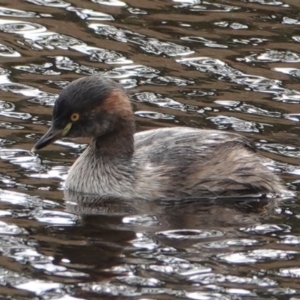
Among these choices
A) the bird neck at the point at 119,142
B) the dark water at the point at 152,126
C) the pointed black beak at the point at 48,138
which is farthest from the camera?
the bird neck at the point at 119,142

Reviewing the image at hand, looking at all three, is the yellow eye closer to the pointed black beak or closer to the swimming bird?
the swimming bird

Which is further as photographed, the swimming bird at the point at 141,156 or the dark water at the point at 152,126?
the swimming bird at the point at 141,156

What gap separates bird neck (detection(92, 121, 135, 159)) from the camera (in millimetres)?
11312

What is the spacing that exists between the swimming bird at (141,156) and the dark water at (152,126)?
0.61 ft

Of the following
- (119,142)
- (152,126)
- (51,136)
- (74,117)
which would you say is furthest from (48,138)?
(152,126)

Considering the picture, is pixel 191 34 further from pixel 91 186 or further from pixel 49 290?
pixel 49 290

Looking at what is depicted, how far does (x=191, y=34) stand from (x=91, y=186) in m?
3.95

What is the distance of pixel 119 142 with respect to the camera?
37.2 feet

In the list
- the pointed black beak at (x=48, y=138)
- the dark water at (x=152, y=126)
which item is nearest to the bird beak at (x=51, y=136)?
the pointed black beak at (x=48, y=138)

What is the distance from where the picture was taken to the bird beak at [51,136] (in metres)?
11.0

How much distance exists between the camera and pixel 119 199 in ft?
36.3

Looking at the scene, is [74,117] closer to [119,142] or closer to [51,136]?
[51,136]

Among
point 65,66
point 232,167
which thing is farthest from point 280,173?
point 65,66

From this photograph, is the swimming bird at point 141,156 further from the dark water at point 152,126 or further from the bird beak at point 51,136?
the dark water at point 152,126
